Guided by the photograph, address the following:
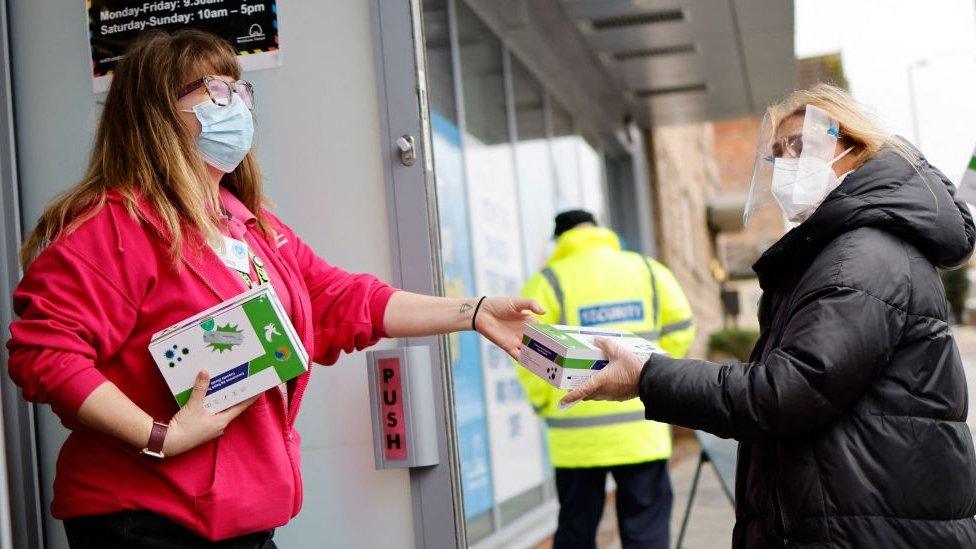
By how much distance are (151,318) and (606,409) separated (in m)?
3.02

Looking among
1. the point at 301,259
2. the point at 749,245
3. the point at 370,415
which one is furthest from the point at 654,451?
the point at 749,245

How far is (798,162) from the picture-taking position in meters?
2.45

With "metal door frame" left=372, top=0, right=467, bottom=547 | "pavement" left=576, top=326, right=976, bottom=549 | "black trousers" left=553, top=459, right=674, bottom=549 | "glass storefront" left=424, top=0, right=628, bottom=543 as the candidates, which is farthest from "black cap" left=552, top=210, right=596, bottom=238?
"pavement" left=576, top=326, right=976, bottom=549

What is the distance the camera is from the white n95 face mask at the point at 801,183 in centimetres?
242

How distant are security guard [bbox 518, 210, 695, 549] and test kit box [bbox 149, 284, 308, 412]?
9.44ft

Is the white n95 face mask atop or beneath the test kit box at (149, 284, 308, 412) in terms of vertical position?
atop

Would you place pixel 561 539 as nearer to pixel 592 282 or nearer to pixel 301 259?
pixel 592 282

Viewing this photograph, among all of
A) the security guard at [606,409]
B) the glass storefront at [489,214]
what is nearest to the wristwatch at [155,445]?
the security guard at [606,409]

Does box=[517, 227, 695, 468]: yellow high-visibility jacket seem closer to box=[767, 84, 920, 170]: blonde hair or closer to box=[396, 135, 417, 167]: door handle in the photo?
box=[396, 135, 417, 167]: door handle

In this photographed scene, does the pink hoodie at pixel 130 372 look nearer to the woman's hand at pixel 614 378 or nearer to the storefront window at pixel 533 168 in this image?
the woman's hand at pixel 614 378

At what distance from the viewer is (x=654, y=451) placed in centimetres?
480

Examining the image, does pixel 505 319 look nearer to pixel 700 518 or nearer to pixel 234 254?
pixel 234 254

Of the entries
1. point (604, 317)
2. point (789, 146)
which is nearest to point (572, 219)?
point (604, 317)

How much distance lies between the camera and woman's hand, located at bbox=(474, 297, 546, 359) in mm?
2699
